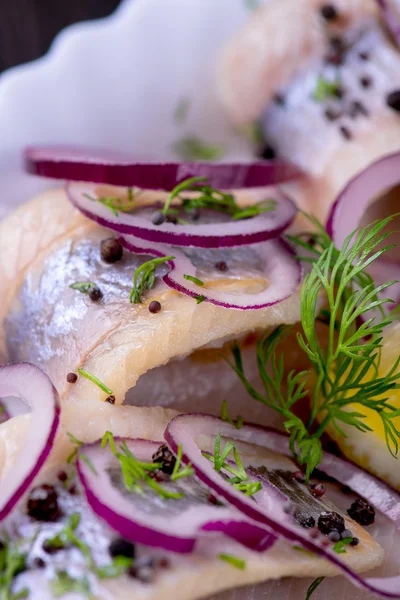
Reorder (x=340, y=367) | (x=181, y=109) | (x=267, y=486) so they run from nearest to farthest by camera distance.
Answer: (x=267, y=486), (x=340, y=367), (x=181, y=109)

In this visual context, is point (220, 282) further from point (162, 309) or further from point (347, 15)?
point (347, 15)

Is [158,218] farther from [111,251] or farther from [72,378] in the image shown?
[72,378]

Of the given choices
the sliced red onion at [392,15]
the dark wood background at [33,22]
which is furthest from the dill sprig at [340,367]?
the dark wood background at [33,22]

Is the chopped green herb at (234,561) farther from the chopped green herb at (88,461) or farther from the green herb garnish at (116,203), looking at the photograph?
the green herb garnish at (116,203)

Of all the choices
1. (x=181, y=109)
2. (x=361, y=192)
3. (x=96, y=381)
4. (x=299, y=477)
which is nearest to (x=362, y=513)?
(x=299, y=477)

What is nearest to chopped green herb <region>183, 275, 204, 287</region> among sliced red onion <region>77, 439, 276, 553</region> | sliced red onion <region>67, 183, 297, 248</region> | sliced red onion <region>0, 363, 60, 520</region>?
sliced red onion <region>67, 183, 297, 248</region>

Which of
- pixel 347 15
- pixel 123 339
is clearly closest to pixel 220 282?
pixel 123 339
